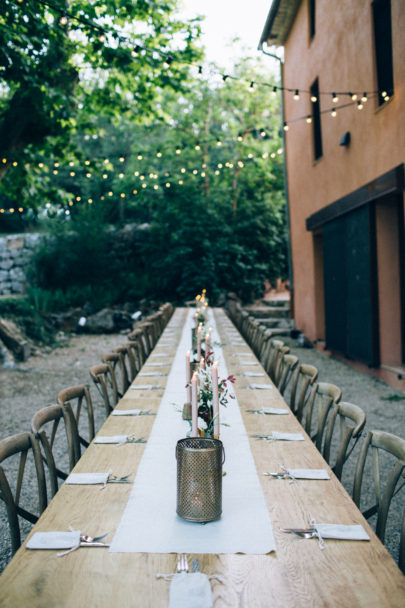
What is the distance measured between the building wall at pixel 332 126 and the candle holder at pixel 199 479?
5.30m

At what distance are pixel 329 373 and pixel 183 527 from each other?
6.49m

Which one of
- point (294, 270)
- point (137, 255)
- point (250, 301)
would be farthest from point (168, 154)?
point (294, 270)

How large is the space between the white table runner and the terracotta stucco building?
476 cm

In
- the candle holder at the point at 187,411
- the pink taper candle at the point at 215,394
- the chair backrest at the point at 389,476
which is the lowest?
the chair backrest at the point at 389,476

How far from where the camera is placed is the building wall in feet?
20.6

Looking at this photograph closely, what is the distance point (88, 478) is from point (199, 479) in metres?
0.64

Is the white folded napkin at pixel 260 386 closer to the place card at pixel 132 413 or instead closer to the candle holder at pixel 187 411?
the place card at pixel 132 413

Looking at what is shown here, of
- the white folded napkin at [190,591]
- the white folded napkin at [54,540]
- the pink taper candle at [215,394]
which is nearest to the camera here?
the white folded napkin at [190,591]

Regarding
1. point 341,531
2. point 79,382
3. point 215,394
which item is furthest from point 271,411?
point 79,382

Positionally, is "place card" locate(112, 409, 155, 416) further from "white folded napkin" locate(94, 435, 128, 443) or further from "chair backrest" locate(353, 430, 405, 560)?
"chair backrest" locate(353, 430, 405, 560)

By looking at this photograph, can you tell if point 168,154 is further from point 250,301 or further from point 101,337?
point 101,337

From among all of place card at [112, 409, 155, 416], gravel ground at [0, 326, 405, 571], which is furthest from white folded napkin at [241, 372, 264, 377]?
place card at [112, 409, 155, 416]

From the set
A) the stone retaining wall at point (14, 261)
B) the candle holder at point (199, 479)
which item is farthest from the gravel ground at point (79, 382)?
the stone retaining wall at point (14, 261)

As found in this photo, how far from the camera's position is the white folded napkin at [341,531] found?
1.57 metres
